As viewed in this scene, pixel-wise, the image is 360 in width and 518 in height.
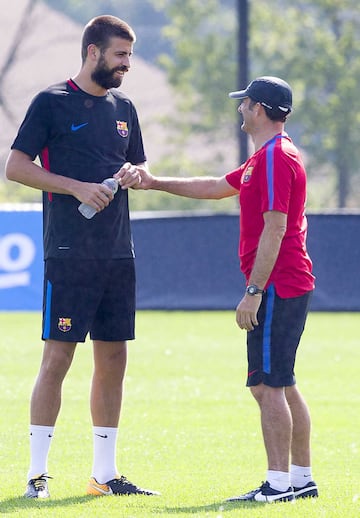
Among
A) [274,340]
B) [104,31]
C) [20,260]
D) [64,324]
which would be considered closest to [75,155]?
[104,31]

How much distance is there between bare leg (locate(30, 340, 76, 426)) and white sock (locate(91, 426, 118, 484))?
310mm

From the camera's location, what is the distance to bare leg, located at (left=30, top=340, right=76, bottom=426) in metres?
→ 6.30

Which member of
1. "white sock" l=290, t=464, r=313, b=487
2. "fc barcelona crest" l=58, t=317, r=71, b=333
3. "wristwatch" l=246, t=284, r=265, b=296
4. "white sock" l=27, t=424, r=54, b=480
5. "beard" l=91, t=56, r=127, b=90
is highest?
"beard" l=91, t=56, r=127, b=90

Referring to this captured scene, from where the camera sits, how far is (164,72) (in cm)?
4162

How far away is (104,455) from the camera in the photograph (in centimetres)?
646

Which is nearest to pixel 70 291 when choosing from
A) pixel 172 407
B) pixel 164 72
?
pixel 172 407

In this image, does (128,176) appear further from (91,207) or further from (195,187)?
(195,187)

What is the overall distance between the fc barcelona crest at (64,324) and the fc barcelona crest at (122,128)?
1.06 m

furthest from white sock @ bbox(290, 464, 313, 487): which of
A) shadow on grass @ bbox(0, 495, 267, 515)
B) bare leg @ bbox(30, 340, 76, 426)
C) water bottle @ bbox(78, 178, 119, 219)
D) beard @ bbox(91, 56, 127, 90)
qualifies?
beard @ bbox(91, 56, 127, 90)

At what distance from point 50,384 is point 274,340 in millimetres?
1196

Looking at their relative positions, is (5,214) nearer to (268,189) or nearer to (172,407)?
(172,407)

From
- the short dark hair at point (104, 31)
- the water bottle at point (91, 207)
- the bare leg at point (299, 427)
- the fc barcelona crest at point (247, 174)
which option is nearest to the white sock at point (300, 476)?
the bare leg at point (299, 427)

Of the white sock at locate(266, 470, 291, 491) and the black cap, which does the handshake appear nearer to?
the black cap

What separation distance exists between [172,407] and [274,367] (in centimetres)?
367
